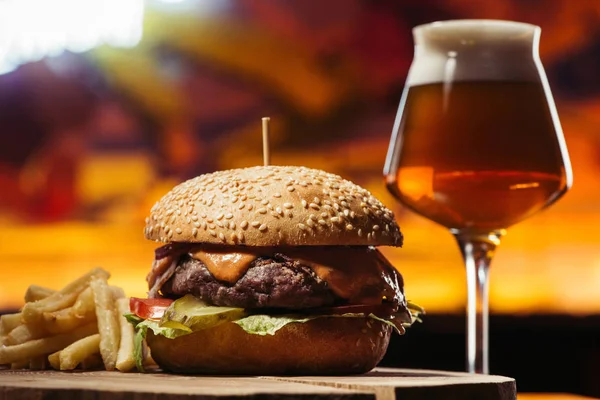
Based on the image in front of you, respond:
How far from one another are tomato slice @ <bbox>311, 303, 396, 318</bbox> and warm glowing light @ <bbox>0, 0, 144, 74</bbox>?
15.1 ft

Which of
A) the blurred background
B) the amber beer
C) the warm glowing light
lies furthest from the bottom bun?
the warm glowing light

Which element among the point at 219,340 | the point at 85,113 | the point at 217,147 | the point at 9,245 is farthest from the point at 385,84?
the point at 219,340

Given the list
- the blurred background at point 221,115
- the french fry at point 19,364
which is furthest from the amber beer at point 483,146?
the blurred background at point 221,115

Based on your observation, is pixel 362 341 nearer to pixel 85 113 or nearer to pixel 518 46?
pixel 518 46

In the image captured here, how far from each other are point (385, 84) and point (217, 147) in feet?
3.97

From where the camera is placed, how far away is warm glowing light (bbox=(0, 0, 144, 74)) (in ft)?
21.5

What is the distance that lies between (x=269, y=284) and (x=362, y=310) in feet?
0.84

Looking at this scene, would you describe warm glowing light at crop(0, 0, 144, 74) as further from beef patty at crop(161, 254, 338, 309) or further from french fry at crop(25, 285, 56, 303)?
beef patty at crop(161, 254, 338, 309)

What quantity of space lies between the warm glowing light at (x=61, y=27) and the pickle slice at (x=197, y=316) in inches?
180

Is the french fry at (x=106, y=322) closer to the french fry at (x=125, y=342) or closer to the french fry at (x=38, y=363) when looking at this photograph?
the french fry at (x=125, y=342)

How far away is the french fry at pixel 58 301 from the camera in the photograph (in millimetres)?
2492

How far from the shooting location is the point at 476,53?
2502 millimetres


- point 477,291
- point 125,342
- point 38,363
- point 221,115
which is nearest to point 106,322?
point 125,342

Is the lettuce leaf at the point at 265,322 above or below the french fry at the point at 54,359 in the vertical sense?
above
